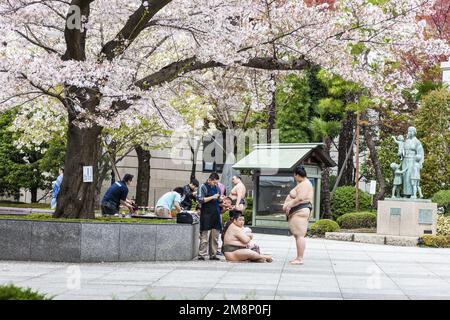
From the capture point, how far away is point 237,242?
58.4 ft

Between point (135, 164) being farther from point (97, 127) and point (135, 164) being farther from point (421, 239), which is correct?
point (97, 127)

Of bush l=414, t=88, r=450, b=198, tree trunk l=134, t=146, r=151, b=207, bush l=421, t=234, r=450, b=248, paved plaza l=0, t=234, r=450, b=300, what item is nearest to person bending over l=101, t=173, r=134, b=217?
paved plaza l=0, t=234, r=450, b=300

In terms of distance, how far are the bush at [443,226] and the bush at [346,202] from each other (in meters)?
7.05

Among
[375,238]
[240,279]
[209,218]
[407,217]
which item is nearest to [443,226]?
[407,217]

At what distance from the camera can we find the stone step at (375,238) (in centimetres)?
2717

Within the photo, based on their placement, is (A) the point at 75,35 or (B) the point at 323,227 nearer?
(A) the point at 75,35

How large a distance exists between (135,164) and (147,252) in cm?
2992

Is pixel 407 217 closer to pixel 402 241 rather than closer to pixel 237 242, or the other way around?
pixel 402 241

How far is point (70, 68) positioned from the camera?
16.3 m

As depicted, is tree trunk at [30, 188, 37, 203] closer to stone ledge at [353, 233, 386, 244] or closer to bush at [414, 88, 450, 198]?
bush at [414, 88, 450, 198]

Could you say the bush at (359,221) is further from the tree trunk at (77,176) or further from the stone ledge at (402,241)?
the tree trunk at (77,176)

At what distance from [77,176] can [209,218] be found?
2.96 meters

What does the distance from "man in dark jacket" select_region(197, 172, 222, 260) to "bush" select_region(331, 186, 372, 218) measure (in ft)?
60.0

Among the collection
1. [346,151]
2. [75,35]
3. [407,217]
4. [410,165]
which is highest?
[75,35]
